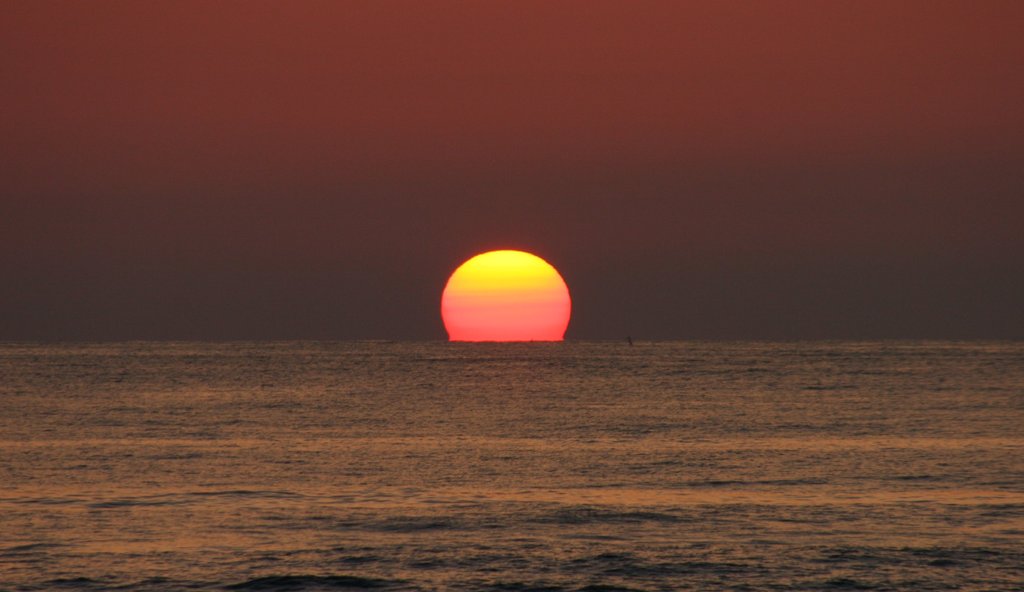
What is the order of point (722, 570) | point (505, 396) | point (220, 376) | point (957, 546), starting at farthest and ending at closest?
1. point (220, 376)
2. point (505, 396)
3. point (957, 546)
4. point (722, 570)

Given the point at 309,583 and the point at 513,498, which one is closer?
the point at 309,583

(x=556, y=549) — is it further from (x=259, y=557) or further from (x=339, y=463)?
(x=339, y=463)

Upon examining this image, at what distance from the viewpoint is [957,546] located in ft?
88.8

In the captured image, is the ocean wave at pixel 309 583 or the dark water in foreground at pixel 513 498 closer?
the ocean wave at pixel 309 583

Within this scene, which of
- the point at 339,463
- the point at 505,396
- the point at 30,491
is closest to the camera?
the point at 30,491

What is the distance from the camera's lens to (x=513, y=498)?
35.0m

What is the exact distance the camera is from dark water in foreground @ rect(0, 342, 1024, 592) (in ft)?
81.8

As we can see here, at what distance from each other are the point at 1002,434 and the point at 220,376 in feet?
319

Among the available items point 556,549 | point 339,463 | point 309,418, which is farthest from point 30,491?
point 309,418

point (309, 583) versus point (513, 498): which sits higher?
point (513, 498)

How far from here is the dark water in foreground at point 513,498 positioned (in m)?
24.9

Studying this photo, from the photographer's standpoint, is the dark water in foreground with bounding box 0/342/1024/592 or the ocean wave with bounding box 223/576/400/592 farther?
the dark water in foreground with bounding box 0/342/1024/592

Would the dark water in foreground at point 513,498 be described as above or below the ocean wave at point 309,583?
above

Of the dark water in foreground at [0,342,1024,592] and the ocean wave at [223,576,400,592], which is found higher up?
the dark water in foreground at [0,342,1024,592]
